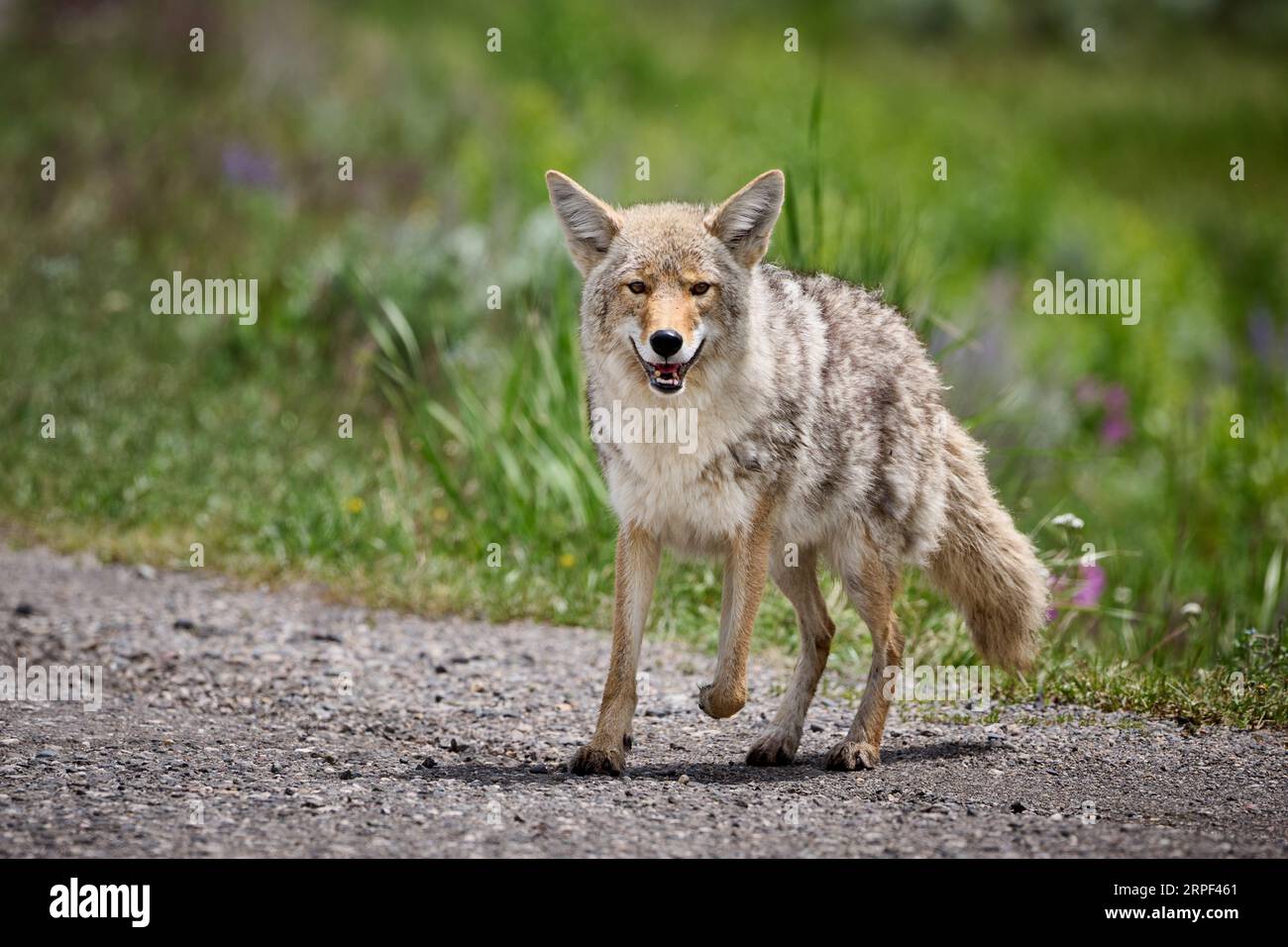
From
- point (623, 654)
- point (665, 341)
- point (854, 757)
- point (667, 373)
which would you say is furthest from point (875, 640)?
point (665, 341)

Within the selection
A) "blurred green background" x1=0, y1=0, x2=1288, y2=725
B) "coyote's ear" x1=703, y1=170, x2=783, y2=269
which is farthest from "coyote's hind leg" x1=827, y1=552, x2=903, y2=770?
"coyote's ear" x1=703, y1=170, x2=783, y2=269

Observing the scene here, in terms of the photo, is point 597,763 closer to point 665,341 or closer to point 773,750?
point 773,750

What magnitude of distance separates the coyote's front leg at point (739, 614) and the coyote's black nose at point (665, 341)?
2.38 ft

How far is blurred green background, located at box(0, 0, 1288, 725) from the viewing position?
332 inches

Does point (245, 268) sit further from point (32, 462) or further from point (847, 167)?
point (847, 167)

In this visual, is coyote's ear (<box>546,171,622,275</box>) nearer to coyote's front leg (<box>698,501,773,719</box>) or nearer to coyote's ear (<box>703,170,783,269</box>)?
coyote's ear (<box>703,170,783,269</box>)

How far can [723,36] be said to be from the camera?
29.0 m

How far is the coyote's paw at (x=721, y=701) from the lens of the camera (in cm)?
554

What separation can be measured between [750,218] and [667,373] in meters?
0.80

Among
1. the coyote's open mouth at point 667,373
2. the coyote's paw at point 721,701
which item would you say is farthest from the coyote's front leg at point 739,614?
the coyote's open mouth at point 667,373

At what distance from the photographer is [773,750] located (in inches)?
228

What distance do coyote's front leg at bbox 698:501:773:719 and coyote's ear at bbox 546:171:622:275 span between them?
1.19 m

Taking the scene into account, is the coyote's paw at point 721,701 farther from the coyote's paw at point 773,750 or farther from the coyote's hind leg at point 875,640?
the coyote's hind leg at point 875,640

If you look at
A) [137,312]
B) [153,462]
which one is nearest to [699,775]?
[153,462]
